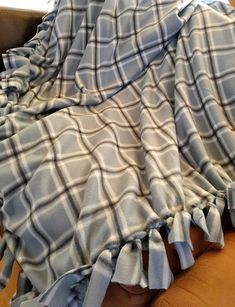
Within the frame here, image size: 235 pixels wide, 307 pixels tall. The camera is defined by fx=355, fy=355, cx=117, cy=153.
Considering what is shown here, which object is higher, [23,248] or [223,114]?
[223,114]

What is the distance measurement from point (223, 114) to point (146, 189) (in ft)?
0.89

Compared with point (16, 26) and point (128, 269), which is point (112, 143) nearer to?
point (128, 269)

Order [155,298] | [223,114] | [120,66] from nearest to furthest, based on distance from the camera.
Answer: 1. [155,298]
2. [223,114]
3. [120,66]

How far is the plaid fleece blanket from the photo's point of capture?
2.04ft

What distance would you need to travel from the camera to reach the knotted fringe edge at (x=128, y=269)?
57cm

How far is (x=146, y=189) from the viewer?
713mm

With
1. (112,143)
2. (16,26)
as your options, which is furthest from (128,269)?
(16,26)

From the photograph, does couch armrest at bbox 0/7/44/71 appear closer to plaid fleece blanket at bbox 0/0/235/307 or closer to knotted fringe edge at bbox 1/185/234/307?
plaid fleece blanket at bbox 0/0/235/307

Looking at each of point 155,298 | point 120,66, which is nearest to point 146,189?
point 155,298

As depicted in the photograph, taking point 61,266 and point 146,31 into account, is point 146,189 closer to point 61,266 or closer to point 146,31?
point 61,266

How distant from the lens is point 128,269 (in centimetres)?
58

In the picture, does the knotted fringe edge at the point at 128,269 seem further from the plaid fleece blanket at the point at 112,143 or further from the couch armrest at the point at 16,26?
the couch armrest at the point at 16,26

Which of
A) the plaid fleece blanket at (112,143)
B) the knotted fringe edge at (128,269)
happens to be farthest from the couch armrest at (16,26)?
the knotted fringe edge at (128,269)

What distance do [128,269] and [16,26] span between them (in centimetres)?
81
